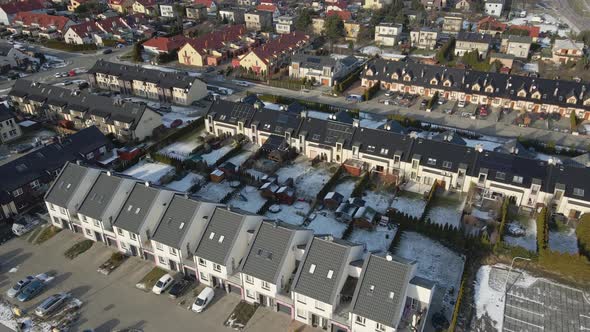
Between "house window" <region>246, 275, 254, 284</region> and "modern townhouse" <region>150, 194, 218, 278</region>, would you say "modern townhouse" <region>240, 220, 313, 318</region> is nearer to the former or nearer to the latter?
"house window" <region>246, 275, 254, 284</region>

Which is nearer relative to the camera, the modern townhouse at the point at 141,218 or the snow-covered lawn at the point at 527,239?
the modern townhouse at the point at 141,218

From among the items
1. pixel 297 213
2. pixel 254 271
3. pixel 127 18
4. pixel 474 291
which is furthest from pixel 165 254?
pixel 127 18

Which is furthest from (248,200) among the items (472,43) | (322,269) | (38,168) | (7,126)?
(472,43)

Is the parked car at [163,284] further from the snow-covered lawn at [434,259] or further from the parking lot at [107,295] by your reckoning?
the snow-covered lawn at [434,259]

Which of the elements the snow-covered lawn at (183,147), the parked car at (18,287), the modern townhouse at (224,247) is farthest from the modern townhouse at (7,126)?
the modern townhouse at (224,247)

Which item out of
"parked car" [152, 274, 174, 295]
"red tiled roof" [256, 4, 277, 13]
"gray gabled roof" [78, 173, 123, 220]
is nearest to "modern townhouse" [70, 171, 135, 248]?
"gray gabled roof" [78, 173, 123, 220]

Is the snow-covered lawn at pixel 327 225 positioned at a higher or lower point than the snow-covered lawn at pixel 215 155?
lower
